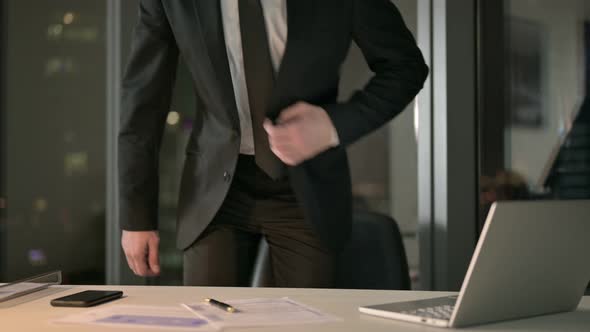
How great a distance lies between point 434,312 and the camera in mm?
1057

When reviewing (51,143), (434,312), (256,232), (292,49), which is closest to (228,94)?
(292,49)

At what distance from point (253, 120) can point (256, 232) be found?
0.29 m

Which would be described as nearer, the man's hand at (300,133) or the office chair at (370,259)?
the man's hand at (300,133)

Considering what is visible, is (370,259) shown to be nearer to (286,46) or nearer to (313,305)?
(286,46)

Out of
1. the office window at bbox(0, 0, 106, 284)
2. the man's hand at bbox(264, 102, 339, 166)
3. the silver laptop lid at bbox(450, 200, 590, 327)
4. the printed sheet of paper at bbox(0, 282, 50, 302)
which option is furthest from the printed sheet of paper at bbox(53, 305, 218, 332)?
the office window at bbox(0, 0, 106, 284)

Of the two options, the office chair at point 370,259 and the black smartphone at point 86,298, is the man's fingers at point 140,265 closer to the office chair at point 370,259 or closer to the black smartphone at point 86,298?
the office chair at point 370,259

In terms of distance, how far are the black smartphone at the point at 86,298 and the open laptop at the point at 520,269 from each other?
1.49ft

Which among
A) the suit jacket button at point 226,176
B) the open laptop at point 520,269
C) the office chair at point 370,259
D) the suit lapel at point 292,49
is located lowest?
the office chair at point 370,259

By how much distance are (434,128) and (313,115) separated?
1.41 meters

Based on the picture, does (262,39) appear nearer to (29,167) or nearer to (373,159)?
(373,159)

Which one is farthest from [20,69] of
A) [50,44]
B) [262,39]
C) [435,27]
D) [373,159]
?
[262,39]

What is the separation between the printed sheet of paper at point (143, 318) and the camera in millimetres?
998

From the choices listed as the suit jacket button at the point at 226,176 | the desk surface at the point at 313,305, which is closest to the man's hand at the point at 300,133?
the suit jacket button at the point at 226,176

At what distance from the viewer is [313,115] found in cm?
161
